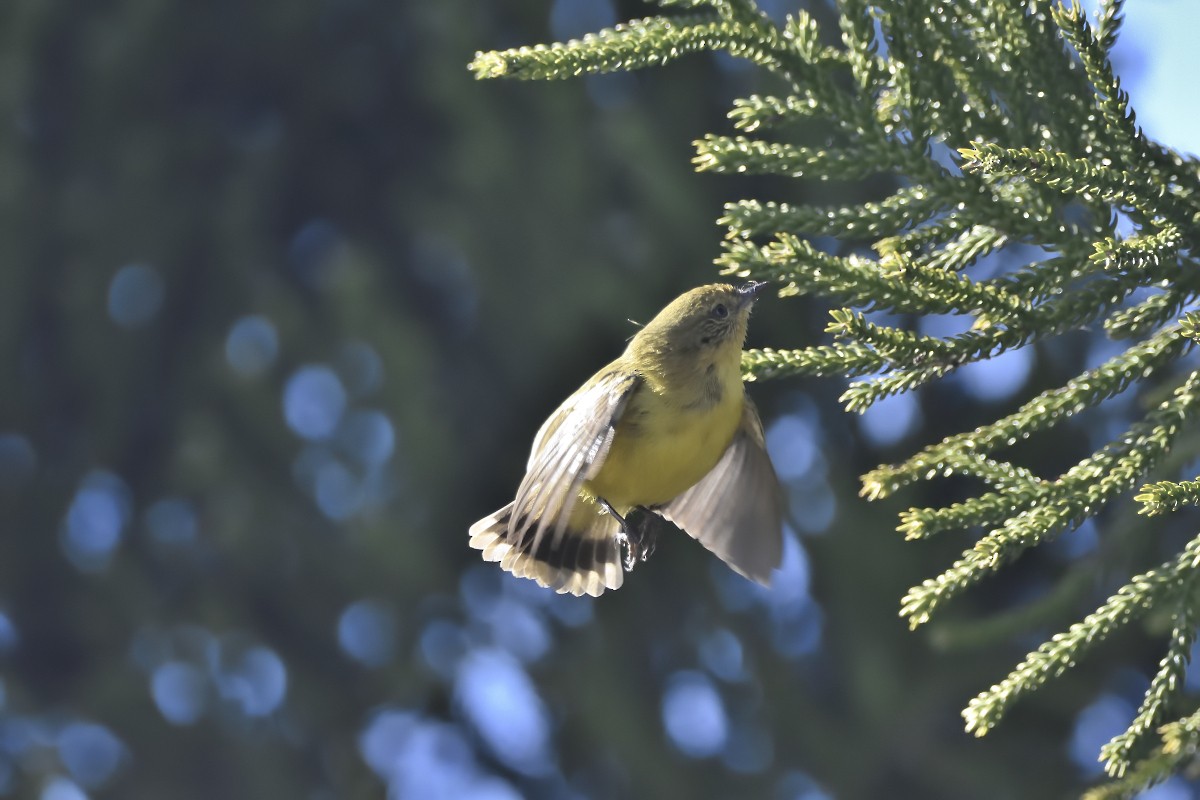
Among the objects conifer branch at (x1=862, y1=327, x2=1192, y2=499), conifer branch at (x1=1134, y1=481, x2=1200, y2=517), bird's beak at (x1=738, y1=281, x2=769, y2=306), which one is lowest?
conifer branch at (x1=1134, y1=481, x2=1200, y2=517)

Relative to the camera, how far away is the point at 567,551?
1.73m

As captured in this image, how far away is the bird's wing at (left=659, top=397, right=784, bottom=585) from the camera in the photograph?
170cm

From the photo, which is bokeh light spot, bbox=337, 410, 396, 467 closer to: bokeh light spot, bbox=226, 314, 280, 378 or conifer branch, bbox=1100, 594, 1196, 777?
bokeh light spot, bbox=226, 314, 280, 378

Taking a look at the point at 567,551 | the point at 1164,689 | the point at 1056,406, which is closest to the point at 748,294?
the point at 567,551

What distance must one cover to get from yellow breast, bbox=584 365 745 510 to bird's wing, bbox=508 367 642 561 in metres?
0.04

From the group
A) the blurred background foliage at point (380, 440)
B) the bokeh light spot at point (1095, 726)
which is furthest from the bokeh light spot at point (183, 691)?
the bokeh light spot at point (1095, 726)

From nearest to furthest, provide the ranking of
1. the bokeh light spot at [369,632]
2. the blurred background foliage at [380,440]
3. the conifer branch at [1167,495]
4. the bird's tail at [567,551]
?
the conifer branch at [1167,495] < the bird's tail at [567,551] < the blurred background foliage at [380,440] < the bokeh light spot at [369,632]

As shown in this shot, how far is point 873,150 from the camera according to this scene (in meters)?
1.00

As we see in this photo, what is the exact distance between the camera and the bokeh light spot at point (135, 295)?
3889 mm

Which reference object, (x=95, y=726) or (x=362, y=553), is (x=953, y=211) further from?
(x=95, y=726)

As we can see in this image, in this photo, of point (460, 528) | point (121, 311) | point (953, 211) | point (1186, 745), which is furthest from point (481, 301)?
point (1186, 745)

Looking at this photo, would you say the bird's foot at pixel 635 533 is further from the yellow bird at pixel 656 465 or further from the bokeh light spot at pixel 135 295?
the bokeh light spot at pixel 135 295

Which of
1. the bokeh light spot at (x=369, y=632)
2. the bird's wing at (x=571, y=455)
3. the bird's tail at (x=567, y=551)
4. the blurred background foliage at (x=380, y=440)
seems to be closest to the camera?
the bird's wing at (x=571, y=455)

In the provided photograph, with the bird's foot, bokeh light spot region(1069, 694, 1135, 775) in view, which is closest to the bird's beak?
the bird's foot
